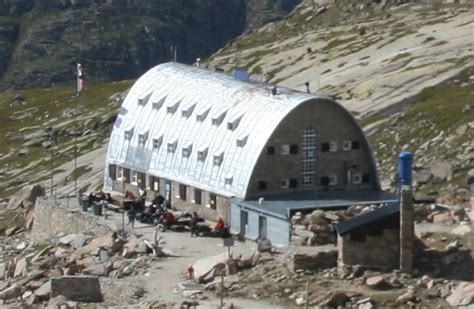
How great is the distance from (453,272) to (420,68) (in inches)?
3767

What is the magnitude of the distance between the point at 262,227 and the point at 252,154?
7.56 m

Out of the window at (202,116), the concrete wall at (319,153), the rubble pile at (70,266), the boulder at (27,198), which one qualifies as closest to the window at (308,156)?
the concrete wall at (319,153)

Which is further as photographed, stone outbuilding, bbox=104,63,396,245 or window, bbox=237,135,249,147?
window, bbox=237,135,249,147

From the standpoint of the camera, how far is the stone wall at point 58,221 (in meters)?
108

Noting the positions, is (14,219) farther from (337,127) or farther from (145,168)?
(337,127)

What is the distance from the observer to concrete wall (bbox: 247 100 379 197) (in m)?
102

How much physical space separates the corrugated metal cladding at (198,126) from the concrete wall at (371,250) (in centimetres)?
2144

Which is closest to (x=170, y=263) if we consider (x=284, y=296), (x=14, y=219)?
(x=284, y=296)

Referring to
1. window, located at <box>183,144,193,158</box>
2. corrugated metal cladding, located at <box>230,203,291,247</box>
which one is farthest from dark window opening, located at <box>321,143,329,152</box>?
window, located at <box>183,144,193,158</box>

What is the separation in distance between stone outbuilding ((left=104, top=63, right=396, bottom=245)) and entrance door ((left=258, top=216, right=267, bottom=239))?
59mm

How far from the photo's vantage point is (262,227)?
9588 centimetres

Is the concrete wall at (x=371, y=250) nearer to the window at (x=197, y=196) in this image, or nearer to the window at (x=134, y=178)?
the window at (x=197, y=196)

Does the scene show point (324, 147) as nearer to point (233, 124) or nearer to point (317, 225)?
point (233, 124)

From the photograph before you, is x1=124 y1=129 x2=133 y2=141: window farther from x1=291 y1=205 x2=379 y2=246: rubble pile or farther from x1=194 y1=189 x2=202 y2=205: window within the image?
x1=291 y1=205 x2=379 y2=246: rubble pile
